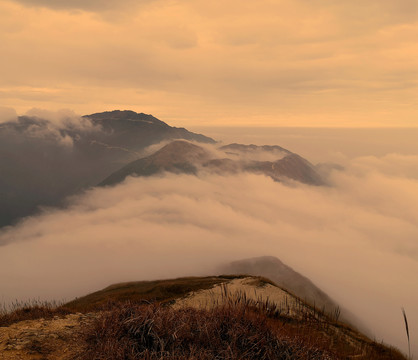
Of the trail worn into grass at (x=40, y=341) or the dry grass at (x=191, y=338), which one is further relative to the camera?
the trail worn into grass at (x=40, y=341)

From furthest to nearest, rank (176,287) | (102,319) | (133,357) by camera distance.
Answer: (176,287), (102,319), (133,357)

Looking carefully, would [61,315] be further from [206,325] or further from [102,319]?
[206,325]

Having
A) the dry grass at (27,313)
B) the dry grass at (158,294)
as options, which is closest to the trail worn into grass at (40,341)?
the dry grass at (27,313)

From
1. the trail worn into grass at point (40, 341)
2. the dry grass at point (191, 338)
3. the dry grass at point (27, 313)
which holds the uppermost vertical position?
the dry grass at point (191, 338)

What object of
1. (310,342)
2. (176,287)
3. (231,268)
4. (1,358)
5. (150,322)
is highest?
(150,322)

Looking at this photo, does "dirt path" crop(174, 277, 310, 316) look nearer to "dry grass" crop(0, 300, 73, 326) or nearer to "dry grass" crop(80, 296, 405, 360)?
"dry grass" crop(0, 300, 73, 326)

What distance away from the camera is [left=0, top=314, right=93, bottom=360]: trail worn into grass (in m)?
9.98

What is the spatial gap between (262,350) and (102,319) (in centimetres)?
484

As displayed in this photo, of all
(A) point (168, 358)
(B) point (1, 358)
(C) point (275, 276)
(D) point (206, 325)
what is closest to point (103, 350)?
(A) point (168, 358)

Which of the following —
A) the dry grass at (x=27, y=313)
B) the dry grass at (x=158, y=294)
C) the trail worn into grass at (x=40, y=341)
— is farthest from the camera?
the dry grass at (x=158, y=294)

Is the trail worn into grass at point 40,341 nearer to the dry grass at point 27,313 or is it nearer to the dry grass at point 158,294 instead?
the dry grass at point 27,313

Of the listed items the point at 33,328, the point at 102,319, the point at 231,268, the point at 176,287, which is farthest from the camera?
the point at 231,268

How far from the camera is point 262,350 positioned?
908 centimetres

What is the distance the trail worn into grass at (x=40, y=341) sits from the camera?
998cm
